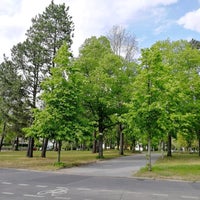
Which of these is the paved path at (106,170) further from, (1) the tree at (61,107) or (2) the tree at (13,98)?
(2) the tree at (13,98)

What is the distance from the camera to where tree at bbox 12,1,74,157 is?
31141 millimetres

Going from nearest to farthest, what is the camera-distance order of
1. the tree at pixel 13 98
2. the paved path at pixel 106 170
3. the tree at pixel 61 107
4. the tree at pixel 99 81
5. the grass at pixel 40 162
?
the paved path at pixel 106 170 → the grass at pixel 40 162 → the tree at pixel 61 107 → the tree at pixel 99 81 → the tree at pixel 13 98

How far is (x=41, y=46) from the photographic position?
3145 cm

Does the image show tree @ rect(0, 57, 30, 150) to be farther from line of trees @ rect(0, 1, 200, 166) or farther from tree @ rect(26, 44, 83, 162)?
tree @ rect(26, 44, 83, 162)

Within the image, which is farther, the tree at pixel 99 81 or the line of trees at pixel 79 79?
the tree at pixel 99 81

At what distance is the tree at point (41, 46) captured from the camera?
1226 inches

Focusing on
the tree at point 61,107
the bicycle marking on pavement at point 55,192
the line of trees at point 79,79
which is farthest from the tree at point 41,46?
the bicycle marking on pavement at point 55,192

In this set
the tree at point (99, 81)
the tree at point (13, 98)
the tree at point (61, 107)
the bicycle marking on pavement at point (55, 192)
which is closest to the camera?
the bicycle marking on pavement at point (55, 192)

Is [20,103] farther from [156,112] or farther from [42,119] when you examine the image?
[156,112]

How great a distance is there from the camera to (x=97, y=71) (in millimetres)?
29953

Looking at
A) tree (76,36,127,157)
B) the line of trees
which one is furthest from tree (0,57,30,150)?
tree (76,36,127,157)

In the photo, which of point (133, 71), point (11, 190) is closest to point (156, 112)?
point (11, 190)

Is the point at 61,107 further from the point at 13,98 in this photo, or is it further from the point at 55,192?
the point at 13,98

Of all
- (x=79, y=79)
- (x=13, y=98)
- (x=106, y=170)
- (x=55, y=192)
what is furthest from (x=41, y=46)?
(x=55, y=192)
